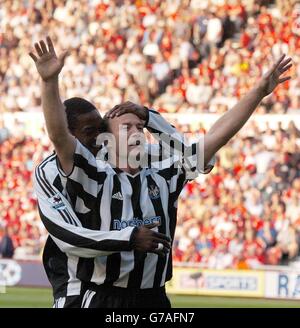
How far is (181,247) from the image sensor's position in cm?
1667

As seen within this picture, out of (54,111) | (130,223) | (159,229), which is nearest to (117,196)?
(130,223)

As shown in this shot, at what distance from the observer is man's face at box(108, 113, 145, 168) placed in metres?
5.67

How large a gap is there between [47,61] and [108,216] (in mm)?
1006

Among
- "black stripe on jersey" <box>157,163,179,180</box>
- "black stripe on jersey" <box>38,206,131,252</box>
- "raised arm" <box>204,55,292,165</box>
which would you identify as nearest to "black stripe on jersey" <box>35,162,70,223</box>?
"black stripe on jersey" <box>38,206,131,252</box>

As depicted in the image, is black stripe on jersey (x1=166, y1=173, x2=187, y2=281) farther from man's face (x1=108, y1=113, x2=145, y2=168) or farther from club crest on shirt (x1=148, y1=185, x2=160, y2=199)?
A: man's face (x1=108, y1=113, x2=145, y2=168)

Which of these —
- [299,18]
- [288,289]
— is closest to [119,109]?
[288,289]

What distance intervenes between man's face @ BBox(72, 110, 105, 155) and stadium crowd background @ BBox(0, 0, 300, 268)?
10.2 metres

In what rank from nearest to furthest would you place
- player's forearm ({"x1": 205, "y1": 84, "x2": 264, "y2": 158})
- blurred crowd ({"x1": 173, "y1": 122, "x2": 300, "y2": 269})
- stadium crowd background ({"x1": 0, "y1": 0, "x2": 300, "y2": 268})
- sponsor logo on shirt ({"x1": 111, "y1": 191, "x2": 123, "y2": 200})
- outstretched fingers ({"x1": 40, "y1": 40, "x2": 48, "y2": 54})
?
outstretched fingers ({"x1": 40, "y1": 40, "x2": 48, "y2": 54}) < sponsor logo on shirt ({"x1": 111, "y1": 191, "x2": 123, "y2": 200}) < player's forearm ({"x1": 205, "y1": 84, "x2": 264, "y2": 158}) < blurred crowd ({"x1": 173, "y1": 122, "x2": 300, "y2": 269}) < stadium crowd background ({"x1": 0, "y1": 0, "x2": 300, "y2": 268})

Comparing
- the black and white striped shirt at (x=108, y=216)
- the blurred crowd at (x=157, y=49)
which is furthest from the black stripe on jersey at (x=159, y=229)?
the blurred crowd at (x=157, y=49)

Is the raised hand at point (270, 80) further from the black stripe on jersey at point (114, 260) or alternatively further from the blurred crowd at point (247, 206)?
the blurred crowd at point (247, 206)

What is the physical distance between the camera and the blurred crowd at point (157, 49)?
1806cm

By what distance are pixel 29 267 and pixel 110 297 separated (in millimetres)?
11715
